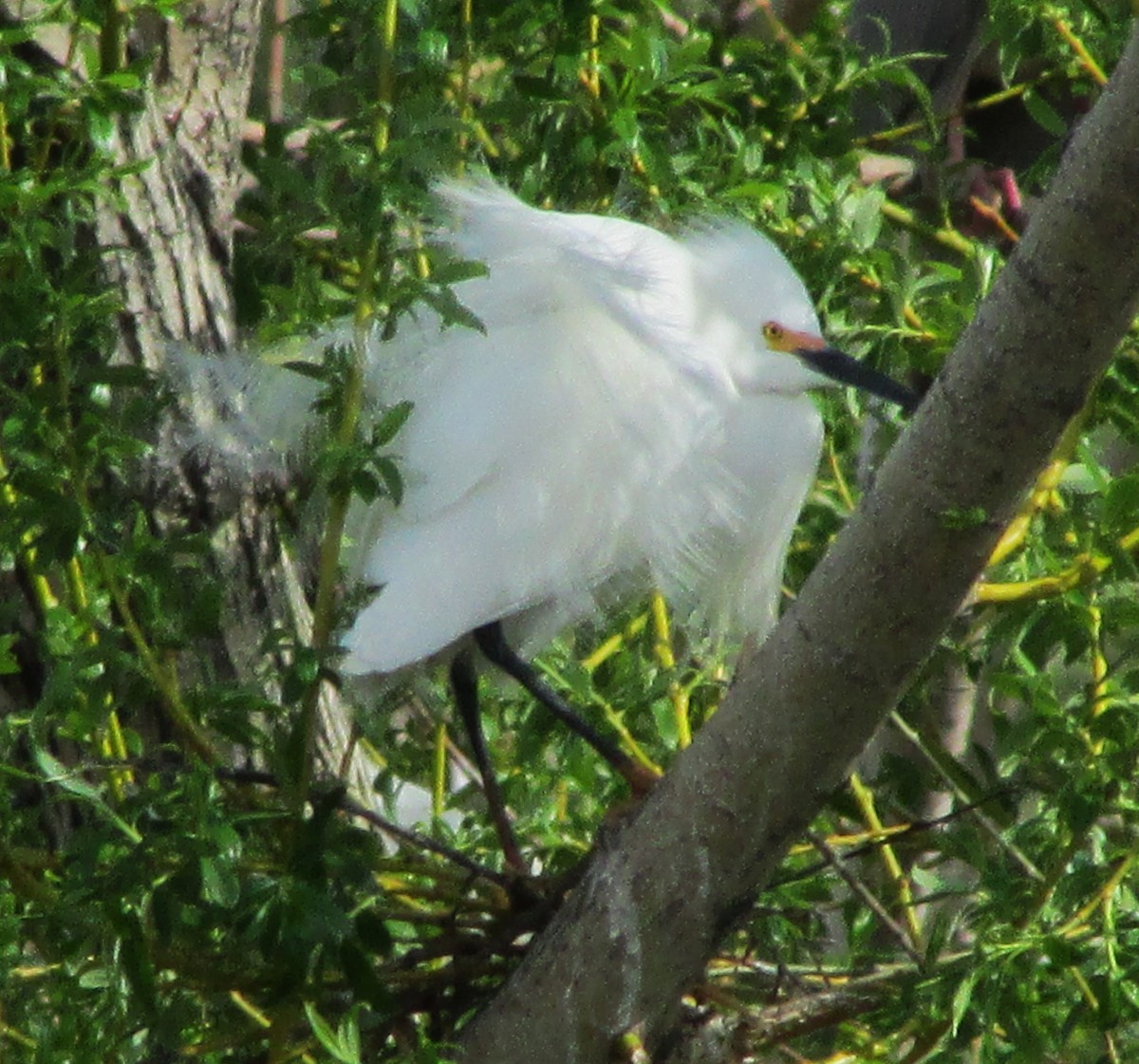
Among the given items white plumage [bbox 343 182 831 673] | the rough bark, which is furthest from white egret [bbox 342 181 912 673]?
the rough bark

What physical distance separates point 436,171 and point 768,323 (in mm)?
526

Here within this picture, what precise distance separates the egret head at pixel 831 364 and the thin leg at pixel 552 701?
1.15 feet

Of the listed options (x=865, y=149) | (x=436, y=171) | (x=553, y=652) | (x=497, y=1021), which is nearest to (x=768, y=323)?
(x=865, y=149)

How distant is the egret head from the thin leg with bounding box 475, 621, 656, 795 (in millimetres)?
351

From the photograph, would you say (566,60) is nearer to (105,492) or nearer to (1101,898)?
(105,492)

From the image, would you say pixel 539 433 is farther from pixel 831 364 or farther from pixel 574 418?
pixel 831 364

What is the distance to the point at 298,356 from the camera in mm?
1452

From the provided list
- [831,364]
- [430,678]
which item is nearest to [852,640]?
[831,364]

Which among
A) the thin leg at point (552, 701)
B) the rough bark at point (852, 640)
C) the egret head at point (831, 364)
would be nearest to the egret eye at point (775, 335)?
the egret head at point (831, 364)

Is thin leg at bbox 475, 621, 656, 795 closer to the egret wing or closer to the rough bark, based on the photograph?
the egret wing

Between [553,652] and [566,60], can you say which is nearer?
[566,60]

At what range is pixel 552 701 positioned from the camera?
1.49 meters

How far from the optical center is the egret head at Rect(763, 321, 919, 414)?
56.4 inches

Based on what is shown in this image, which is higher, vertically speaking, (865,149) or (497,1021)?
(865,149)
